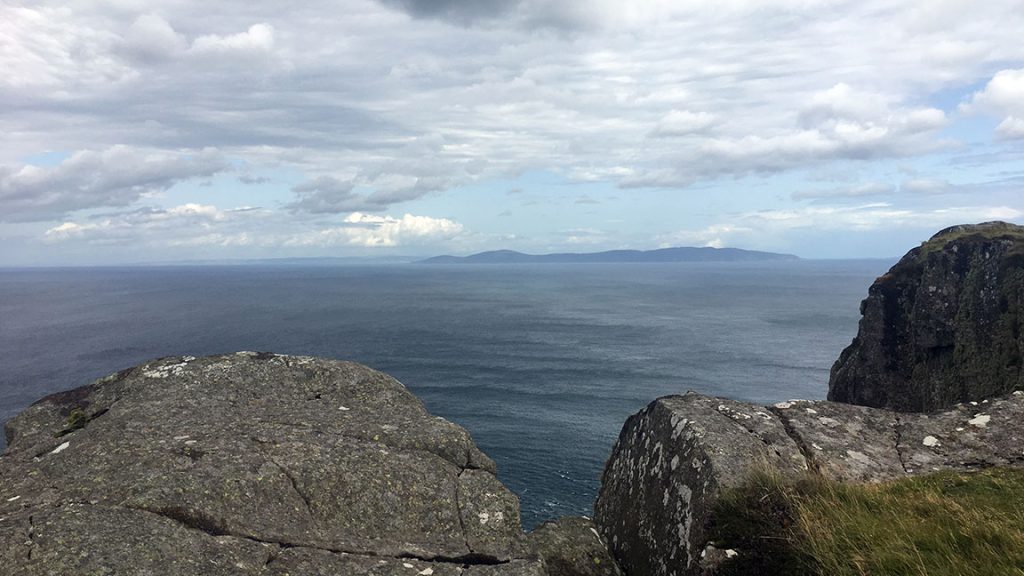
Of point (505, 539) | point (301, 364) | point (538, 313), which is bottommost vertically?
point (538, 313)

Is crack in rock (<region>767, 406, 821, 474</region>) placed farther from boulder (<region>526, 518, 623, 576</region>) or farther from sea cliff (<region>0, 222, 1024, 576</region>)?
boulder (<region>526, 518, 623, 576</region>)

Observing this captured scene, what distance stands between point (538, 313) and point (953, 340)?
123 meters

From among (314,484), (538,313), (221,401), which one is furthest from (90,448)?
(538,313)

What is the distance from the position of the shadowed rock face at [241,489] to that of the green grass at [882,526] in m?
2.62

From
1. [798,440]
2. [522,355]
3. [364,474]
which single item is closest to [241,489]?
[364,474]

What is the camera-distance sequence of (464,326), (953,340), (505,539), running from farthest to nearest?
(464,326) < (953,340) < (505,539)

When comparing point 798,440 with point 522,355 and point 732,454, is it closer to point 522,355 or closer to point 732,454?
point 732,454

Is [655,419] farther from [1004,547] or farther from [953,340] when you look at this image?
[953,340]

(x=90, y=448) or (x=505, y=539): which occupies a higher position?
(x=90, y=448)

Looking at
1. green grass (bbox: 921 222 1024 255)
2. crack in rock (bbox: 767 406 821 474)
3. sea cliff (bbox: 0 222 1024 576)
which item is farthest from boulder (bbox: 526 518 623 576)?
green grass (bbox: 921 222 1024 255)

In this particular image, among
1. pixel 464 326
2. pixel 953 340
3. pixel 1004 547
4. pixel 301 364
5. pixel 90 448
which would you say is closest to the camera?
pixel 1004 547

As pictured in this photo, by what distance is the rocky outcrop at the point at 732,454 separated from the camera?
786 cm

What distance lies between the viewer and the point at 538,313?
612 feet

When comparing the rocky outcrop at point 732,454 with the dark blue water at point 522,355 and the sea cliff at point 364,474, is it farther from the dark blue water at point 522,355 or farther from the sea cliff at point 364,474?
the dark blue water at point 522,355
